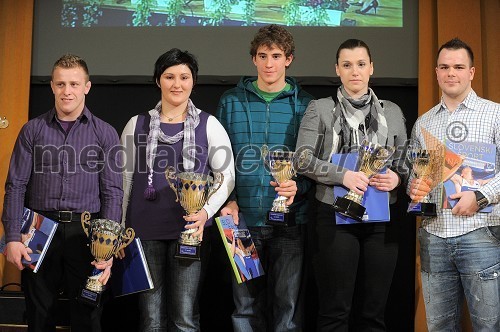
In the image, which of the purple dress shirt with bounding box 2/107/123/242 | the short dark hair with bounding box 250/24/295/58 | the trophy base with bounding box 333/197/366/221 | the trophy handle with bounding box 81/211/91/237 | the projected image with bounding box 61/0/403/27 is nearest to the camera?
the trophy base with bounding box 333/197/366/221

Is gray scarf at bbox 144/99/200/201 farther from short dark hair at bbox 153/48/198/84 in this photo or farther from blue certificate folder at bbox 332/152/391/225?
blue certificate folder at bbox 332/152/391/225

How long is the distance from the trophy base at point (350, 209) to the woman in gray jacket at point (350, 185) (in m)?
0.07

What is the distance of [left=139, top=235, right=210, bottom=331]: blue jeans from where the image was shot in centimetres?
268

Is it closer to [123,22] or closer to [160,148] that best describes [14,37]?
[123,22]

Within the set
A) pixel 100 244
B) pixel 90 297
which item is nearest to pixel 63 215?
pixel 100 244

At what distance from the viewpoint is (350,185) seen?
2.58m

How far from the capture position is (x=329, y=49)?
3.70 metres

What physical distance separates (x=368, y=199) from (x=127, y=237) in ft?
3.62

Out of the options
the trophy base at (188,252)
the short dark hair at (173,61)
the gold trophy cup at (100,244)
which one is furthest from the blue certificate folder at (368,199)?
the gold trophy cup at (100,244)

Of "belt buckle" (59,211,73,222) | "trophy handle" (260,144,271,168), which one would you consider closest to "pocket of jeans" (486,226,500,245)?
"trophy handle" (260,144,271,168)

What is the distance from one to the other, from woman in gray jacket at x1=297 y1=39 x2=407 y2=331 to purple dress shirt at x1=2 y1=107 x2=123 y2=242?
923 mm

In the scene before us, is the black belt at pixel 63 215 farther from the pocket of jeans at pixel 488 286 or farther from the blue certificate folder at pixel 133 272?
the pocket of jeans at pixel 488 286

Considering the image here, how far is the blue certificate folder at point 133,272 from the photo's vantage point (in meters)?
2.67

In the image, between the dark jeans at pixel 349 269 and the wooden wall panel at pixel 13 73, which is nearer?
the dark jeans at pixel 349 269
